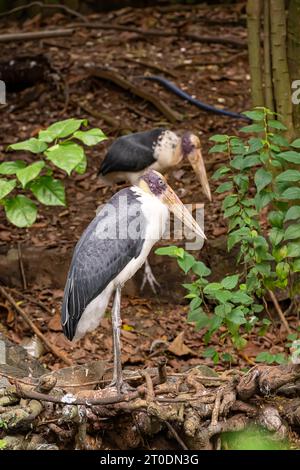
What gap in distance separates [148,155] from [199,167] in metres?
0.39

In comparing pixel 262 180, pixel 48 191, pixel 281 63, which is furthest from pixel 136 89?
pixel 262 180

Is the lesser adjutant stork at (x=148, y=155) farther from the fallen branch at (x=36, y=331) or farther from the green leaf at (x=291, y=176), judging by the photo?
the green leaf at (x=291, y=176)

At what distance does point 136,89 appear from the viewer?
8898mm

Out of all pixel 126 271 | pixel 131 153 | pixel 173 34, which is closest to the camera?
pixel 126 271

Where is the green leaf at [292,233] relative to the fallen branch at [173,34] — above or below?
below

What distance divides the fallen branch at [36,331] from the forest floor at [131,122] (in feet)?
0.16

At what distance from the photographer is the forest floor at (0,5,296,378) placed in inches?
261

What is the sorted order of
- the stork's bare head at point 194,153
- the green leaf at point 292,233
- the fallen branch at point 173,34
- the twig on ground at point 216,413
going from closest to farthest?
the twig on ground at point 216,413, the green leaf at point 292,233, the stork's bare head at point 194,153, the fallen branch at point 173,34

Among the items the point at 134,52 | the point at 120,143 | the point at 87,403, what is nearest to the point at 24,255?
the point at 120,143

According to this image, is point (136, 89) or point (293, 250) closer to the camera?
point (293, 250)

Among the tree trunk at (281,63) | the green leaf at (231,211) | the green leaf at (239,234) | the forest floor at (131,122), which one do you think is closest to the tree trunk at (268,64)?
the tree trunk at (281,63)

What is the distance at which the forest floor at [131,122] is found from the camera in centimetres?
664

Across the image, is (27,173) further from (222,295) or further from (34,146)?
(222,295)

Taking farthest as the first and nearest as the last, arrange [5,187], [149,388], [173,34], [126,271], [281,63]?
[173,34], [281,63], [5,187], [126,271], [149,388]
